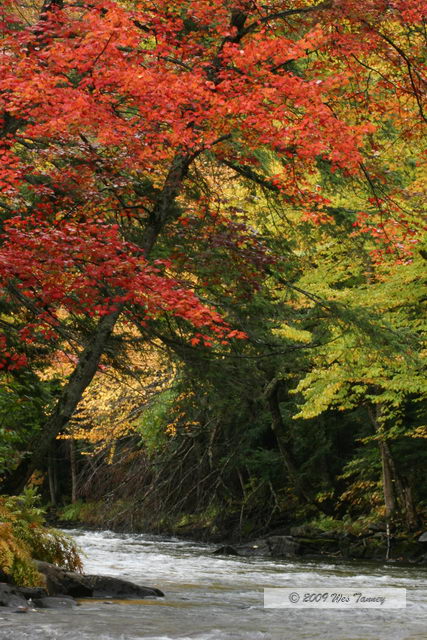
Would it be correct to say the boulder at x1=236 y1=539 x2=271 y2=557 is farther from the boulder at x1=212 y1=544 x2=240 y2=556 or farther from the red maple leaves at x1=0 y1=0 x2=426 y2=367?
the red maple leaves at x1=0 y1=0 x2=426 y2=367

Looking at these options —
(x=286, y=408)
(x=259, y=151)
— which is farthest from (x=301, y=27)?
(x=286, y=408)

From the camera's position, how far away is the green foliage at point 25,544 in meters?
8.93

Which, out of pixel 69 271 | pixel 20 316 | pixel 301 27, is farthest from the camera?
pixel 20 316

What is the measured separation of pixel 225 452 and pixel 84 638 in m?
17.9

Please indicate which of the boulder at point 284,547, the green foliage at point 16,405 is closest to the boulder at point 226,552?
the boulder at point 284,547

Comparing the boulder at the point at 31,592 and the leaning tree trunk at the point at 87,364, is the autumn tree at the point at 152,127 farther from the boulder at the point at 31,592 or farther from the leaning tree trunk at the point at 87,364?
the boulder at the point at 31,592

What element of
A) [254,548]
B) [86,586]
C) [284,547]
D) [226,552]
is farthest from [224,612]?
[254,548]

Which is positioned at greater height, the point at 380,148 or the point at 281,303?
the point at 380,148

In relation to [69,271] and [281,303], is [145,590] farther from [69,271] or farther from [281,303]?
[281,303]

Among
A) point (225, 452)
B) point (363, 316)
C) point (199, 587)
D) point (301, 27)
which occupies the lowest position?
point (199, 587)

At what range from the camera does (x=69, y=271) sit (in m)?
10.1

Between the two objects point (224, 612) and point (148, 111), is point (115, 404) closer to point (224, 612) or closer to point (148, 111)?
point (224, 612)

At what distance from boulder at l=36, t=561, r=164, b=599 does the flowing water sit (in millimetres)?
419

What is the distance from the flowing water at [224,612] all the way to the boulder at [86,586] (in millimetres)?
419
